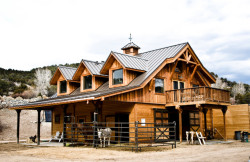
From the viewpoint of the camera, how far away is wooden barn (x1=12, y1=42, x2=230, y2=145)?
19.2 m

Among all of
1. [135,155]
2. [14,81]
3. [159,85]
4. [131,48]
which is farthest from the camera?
[14,81]

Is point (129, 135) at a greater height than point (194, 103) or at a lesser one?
lesser

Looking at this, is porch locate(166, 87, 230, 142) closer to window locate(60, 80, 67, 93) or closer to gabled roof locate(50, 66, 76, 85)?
gabled roof locate(50, 66, 76, 85)

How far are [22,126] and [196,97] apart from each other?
23.2m

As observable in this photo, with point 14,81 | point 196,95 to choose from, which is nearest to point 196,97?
point 196,95

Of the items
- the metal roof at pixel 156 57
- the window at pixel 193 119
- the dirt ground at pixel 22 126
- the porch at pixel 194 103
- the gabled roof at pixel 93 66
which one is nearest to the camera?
the porch at pixel 194 103

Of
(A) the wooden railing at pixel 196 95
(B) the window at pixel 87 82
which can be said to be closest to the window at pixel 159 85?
(A) the wooden railing at pixel 196 95

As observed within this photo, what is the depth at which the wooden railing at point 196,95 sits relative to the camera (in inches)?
768

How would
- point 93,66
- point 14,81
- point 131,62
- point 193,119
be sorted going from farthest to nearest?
1. point 14,81
2. point 193,119
3. point 93,66
4. point 131,62

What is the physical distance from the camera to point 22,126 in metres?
34.7

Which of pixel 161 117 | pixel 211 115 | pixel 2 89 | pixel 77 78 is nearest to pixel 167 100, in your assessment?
pixel 161 117

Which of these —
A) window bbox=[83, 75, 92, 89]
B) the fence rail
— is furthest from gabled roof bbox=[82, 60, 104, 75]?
Answer: the fence rail

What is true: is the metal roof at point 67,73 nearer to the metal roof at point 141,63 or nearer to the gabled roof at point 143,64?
the metal roof at point 141,63

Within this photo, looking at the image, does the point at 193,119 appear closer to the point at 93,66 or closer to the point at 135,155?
the point at 93,66
